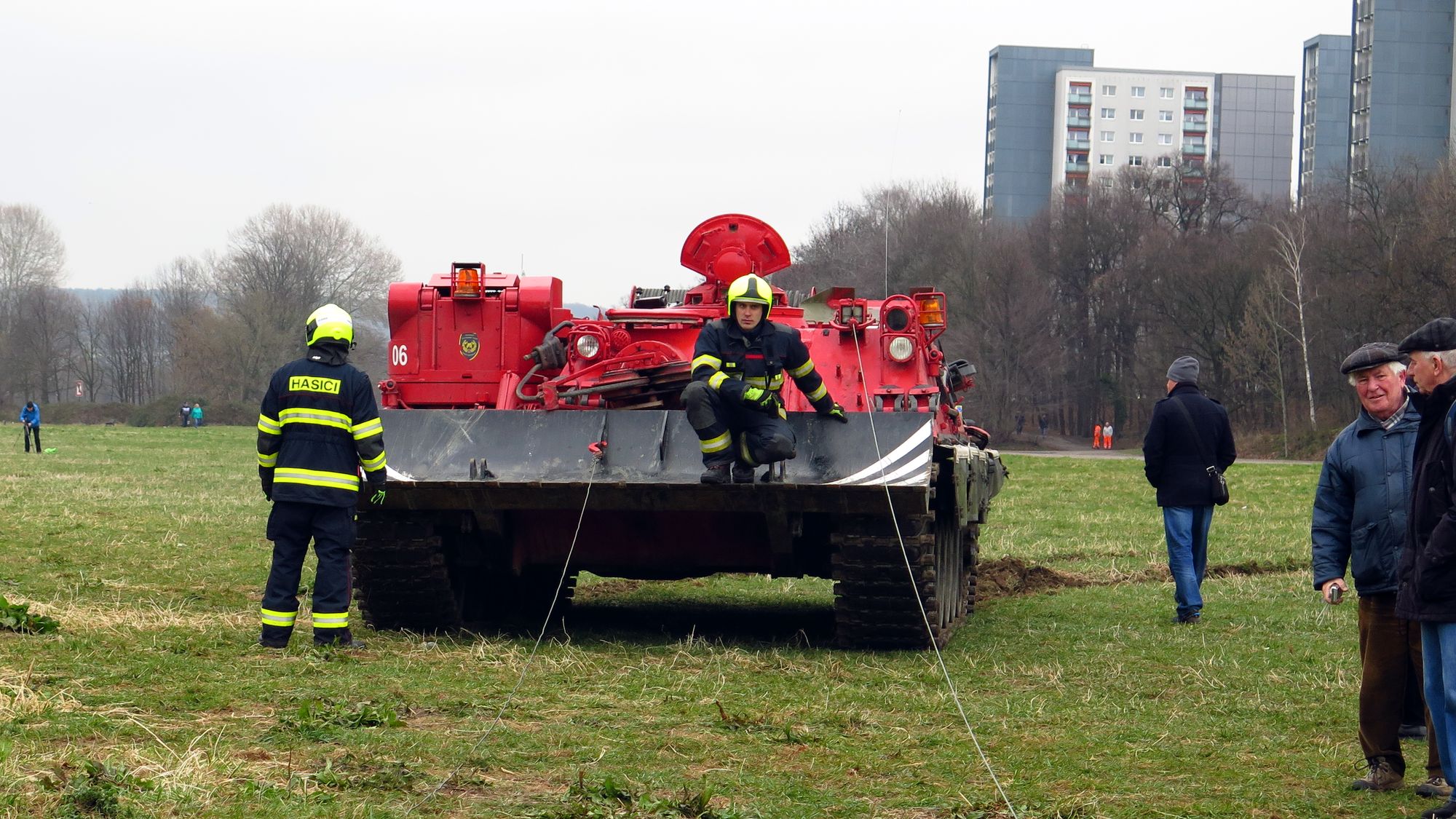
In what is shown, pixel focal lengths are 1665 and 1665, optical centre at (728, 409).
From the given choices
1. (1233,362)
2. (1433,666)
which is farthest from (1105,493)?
(1233,362)

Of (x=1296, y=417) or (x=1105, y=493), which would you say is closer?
(x=1105, y=493)

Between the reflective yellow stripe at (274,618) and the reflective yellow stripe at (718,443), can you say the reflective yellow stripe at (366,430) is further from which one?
the reflective yellow stripe at (718,443)

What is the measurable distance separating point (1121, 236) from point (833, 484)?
6012 centimetres

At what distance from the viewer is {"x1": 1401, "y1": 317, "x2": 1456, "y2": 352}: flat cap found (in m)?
5.65

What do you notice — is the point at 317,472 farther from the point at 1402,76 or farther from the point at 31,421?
the point at 1402,76

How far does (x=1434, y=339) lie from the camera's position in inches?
223

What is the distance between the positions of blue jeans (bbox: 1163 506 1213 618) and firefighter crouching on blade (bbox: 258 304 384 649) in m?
5.42

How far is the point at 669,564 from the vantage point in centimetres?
968

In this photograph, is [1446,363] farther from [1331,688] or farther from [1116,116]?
[1116,116]

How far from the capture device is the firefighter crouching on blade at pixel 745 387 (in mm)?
8648

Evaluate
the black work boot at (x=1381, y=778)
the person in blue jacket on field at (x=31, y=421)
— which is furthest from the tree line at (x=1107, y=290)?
the black work boot at (x=1381, y=778)

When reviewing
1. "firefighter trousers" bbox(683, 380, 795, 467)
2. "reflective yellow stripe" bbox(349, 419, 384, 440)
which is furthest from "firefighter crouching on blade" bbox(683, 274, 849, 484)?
"reflective yellow stripe" bbox(349, 419, 384, 440)

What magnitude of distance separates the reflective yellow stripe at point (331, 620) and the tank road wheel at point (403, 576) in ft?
1.97

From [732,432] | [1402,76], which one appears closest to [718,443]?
[732,432]
